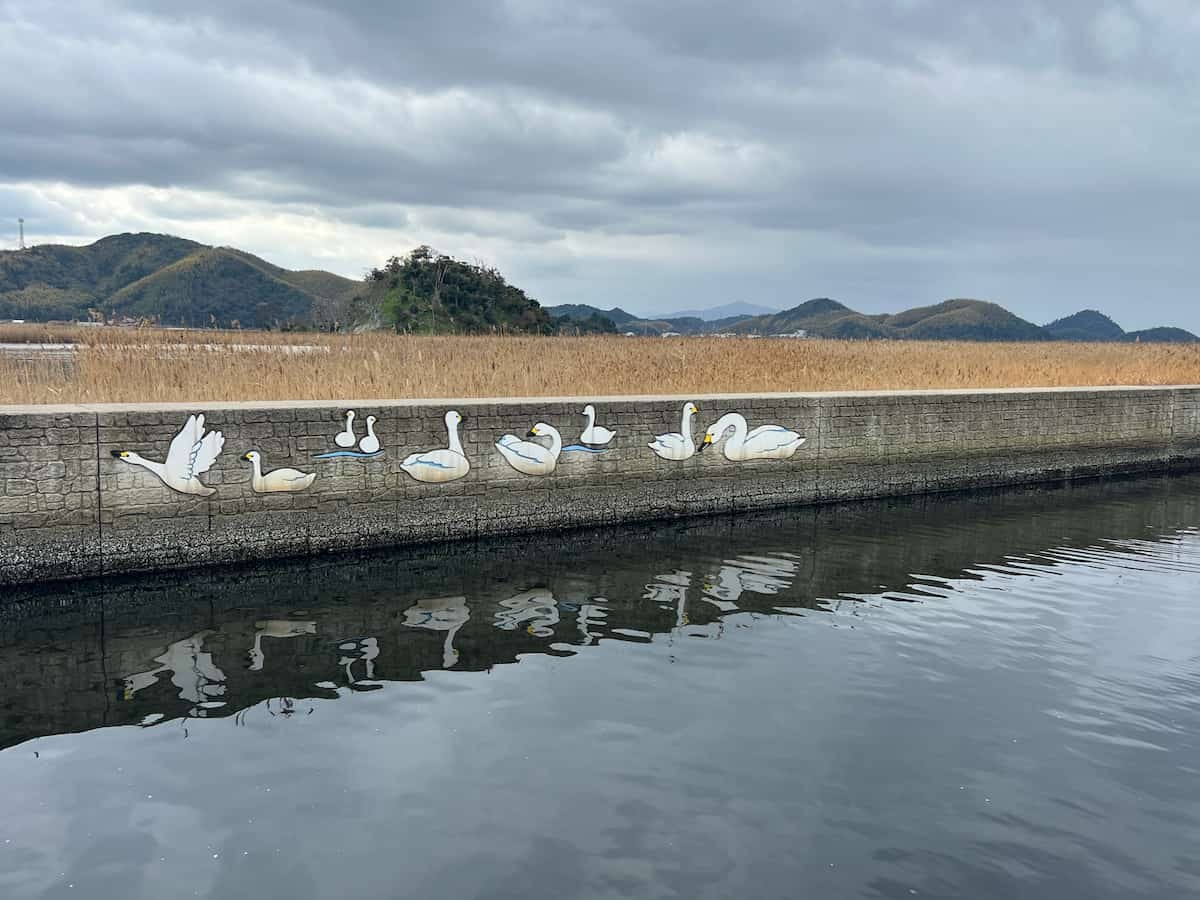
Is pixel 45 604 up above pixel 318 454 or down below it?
below

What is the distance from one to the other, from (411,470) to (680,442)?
3.78 m

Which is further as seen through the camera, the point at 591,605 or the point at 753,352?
the point at 753,352

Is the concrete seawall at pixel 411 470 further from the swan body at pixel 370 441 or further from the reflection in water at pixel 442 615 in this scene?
the reflection in water at pixel 442 615

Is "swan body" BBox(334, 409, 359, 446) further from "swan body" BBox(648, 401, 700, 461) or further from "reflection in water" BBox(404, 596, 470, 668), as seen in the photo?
"swan body" BBox(648, 401, 700, 461)

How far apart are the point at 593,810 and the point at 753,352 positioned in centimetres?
1387

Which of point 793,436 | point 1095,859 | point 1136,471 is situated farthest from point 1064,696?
point 1136,471

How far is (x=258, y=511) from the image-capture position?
963 centimetres

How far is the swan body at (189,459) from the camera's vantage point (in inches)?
359

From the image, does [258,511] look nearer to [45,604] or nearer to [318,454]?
[318,454]

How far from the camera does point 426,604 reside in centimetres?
848

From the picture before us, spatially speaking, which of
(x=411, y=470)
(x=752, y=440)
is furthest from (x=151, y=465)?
(x=752, y=440)

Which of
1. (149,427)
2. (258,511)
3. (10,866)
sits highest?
(149,427)

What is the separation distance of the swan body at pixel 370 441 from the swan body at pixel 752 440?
4557 mm

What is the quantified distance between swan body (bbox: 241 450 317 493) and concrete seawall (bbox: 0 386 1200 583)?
0.9 inches
